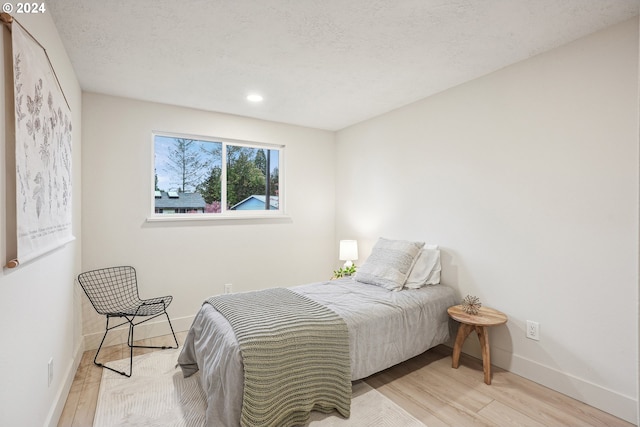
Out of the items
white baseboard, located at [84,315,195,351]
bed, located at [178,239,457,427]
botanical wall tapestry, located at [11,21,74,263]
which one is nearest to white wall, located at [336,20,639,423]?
bed, located at [178,239,457,427]

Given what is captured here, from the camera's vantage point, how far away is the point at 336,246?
4.58 meters

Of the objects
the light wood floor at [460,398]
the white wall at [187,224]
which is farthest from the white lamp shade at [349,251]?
the light wood floor at [460,398]

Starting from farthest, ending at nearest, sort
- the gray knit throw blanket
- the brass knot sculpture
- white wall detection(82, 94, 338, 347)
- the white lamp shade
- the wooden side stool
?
the white lamp shade
white wall detection(82, 94, 338, 347)
the brass knot sculpture
the wooden side stool
the gray knit throw blanket

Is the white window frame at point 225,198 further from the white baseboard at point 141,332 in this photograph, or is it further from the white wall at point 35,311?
the white baseboard at point 141,332

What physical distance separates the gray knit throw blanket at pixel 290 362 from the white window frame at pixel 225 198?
159 centimetres

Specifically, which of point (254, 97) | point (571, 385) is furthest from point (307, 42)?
point (571, 385)

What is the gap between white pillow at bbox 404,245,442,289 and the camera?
2.93 meters

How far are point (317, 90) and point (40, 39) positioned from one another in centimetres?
199

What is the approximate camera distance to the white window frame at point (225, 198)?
3.35 m

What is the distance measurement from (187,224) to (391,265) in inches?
87.2

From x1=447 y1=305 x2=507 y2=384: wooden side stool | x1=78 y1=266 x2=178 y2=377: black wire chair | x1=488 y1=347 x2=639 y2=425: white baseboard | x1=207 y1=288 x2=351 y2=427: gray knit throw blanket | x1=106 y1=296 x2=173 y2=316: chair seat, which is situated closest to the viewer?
x1=207 y1=288 x2=351 y2=427: gray knit throw blanket

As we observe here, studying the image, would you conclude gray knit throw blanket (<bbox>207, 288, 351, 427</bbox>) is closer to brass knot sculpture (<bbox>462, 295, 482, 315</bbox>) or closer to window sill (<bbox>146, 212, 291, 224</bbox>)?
brass knot sculpture (<bbox>462, 295, 482, 315</bbox>)

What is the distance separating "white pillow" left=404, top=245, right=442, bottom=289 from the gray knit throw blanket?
1.07 m

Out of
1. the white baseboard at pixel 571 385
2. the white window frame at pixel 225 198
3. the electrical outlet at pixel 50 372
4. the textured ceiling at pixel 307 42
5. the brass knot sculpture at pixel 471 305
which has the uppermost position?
the textured ceiling at pixel 307 42
